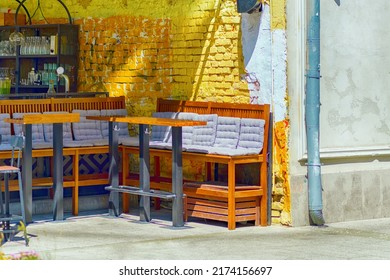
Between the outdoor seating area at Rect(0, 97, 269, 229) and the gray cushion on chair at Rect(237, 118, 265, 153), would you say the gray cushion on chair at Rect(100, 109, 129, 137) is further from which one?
the gray cushion on chair at Rect(237, 118, 265, 153)

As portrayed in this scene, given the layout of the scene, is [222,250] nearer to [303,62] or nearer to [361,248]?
[361,248]

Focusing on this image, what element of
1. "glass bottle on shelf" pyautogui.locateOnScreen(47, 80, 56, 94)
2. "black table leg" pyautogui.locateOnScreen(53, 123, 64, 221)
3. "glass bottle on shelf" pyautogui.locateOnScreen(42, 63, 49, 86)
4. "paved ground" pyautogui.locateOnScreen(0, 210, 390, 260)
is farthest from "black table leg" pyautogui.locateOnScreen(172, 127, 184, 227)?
"glass bottle on shelf" pyautogui.locateOnScreen(42, 63, 49, 86)

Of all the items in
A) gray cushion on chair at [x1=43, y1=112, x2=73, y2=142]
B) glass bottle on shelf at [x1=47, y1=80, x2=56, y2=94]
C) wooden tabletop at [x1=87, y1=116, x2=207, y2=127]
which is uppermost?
glass bottle on shelf at [x1=47, y1=80, x2=56, y2=94]

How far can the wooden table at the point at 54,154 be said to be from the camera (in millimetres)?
12219

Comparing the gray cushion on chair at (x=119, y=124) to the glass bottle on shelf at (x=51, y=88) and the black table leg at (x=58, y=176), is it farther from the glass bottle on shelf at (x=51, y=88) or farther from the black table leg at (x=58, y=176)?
the black table leg at (x=58, y=176)

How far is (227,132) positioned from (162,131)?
4.26 feet

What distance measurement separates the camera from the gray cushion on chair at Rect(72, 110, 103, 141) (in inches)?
556

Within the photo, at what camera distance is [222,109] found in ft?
43.1

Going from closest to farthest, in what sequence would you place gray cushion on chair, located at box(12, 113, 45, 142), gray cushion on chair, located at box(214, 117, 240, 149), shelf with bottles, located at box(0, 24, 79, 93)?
gray cushion on chair, located at box(214, 117, 240, 149) < gray cushion on chair, located at box(12, 113, 45, 142) < shelf with bottles, located at box(0, 24, 79, 93)

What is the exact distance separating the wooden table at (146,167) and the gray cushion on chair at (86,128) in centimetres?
61

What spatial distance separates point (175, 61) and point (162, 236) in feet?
10.2

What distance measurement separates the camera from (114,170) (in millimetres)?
13297

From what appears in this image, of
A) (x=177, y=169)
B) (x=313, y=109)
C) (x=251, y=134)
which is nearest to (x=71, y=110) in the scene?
(x=177, y=169)

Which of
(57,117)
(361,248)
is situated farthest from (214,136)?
(361,248)
